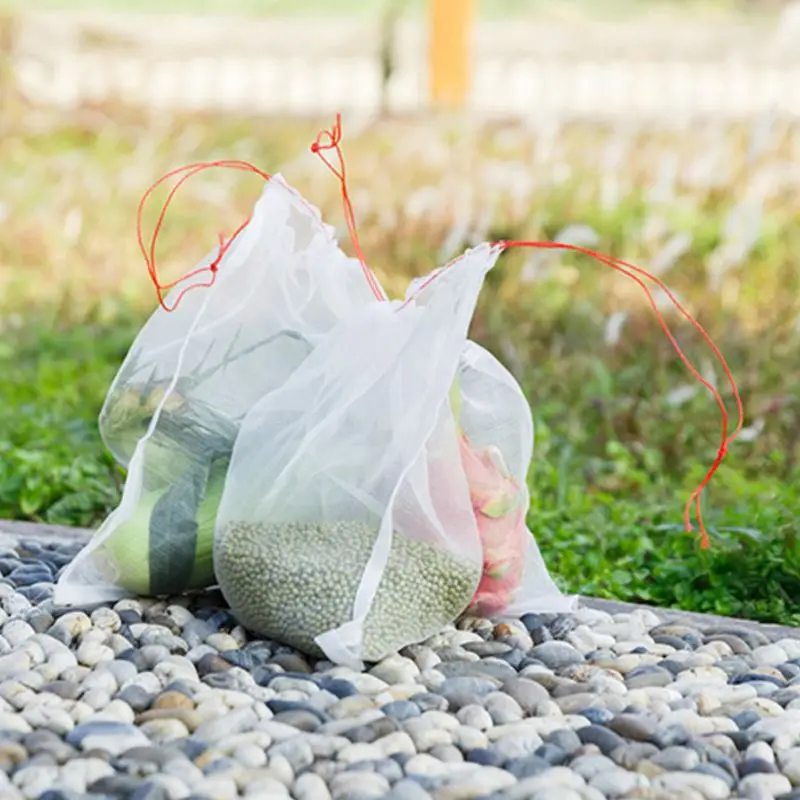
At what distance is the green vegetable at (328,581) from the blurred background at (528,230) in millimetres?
636

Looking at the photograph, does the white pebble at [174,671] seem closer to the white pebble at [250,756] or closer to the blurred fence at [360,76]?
the white pebble at [250,756]

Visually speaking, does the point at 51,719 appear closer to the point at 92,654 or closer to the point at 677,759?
the point at 92,654

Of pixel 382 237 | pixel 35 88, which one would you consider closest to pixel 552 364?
pixel 382 237

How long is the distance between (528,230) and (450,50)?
321 centimetres

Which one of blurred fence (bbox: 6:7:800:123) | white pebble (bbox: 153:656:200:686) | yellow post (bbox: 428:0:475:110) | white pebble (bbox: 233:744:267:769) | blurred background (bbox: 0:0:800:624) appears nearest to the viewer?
white pebble (bbox: 233:744:267:769)

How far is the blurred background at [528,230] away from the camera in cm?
358

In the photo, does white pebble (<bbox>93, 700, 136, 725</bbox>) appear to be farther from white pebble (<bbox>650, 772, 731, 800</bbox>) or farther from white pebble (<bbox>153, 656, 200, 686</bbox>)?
white pebble (<bbox>650, 772, 731, 800</bbox>)

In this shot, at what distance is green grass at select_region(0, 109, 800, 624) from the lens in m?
3.41

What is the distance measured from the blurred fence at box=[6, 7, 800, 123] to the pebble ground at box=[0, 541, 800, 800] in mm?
5844

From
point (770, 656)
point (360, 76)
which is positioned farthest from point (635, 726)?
point (360, 76)

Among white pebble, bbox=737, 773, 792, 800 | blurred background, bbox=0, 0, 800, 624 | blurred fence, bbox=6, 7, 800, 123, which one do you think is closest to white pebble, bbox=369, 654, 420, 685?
white pebble, bbox=737, 773, 792, 800

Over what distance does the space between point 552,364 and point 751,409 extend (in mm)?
677

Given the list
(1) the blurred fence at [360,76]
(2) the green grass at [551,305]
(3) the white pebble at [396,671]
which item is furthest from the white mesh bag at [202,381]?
(1) the blurred fence at [360,76]

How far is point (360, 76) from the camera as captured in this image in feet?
34.6
